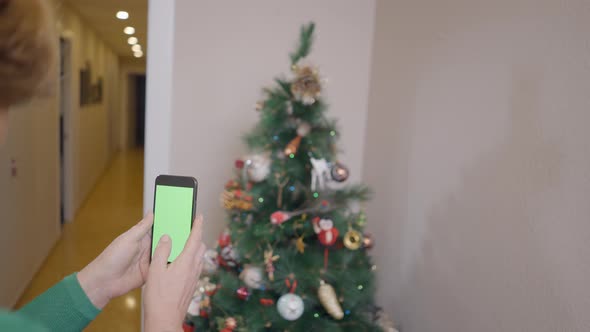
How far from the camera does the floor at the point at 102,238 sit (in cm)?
267

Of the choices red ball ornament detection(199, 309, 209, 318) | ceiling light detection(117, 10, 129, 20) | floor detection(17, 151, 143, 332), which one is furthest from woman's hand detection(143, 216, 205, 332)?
ceiling light detection(117, 10, 129, 20)

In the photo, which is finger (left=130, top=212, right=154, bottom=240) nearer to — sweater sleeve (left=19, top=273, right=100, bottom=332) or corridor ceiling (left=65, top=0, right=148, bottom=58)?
sweater sleeve (left=19, top=273, right=100, bottom=332)

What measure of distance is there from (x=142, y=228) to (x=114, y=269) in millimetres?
94

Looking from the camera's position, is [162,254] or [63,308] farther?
[63,308]

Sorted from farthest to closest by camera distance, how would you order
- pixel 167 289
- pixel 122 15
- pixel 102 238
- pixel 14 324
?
pixel 122 15 < pixel 102 238 < pixel 167 289 < pixel 14 324

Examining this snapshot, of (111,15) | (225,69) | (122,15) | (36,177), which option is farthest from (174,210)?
(111,15)

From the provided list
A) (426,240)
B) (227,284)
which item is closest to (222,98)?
(227,284)

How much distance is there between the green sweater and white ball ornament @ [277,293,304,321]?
64cm

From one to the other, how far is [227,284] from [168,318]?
88 cm

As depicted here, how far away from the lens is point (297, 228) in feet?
4.95

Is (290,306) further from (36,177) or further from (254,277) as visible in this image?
(36,177)

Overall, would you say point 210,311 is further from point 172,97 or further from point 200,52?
point 200,52

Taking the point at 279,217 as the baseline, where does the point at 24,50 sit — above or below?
above

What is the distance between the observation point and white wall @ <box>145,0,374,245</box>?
6.58ft
